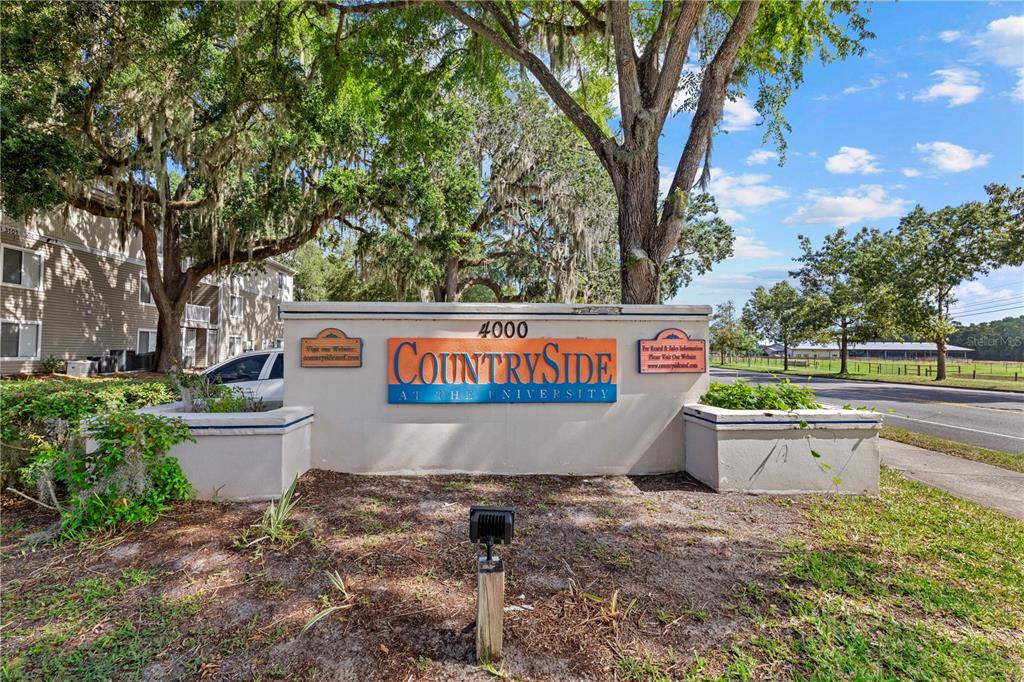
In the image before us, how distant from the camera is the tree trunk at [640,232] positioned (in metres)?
6.94

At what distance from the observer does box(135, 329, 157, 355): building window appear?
22906mm

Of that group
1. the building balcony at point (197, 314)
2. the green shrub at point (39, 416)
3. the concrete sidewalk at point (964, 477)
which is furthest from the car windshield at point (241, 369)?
the building balcony at point (197, 314)

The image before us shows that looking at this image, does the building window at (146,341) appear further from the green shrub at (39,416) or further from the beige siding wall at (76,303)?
the green shrub at (39,416)

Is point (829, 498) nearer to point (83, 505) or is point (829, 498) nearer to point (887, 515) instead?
point (887, 515)

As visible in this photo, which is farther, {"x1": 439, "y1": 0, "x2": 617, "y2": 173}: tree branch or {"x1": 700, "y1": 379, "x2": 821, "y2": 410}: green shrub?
{"x1": 439, "y1": 0, "x2": 617, "y2": 173}: tree branch

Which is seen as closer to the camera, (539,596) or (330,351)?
(539,596)

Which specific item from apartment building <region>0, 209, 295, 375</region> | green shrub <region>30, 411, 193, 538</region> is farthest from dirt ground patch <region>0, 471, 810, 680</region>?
apartment building <region>0, 209, 295, 375</region>

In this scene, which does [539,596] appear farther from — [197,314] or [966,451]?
[197,314]

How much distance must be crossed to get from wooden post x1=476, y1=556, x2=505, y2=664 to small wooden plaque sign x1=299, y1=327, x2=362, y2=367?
3.51m

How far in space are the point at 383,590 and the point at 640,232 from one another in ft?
18.3

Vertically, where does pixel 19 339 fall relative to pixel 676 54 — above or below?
below

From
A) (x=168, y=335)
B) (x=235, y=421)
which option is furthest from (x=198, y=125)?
(x=235, y=421)

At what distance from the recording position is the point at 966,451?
801 centimetres

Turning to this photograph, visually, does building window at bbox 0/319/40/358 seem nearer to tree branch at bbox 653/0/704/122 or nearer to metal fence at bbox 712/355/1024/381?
tree branch at bbox 653/0/704/122
